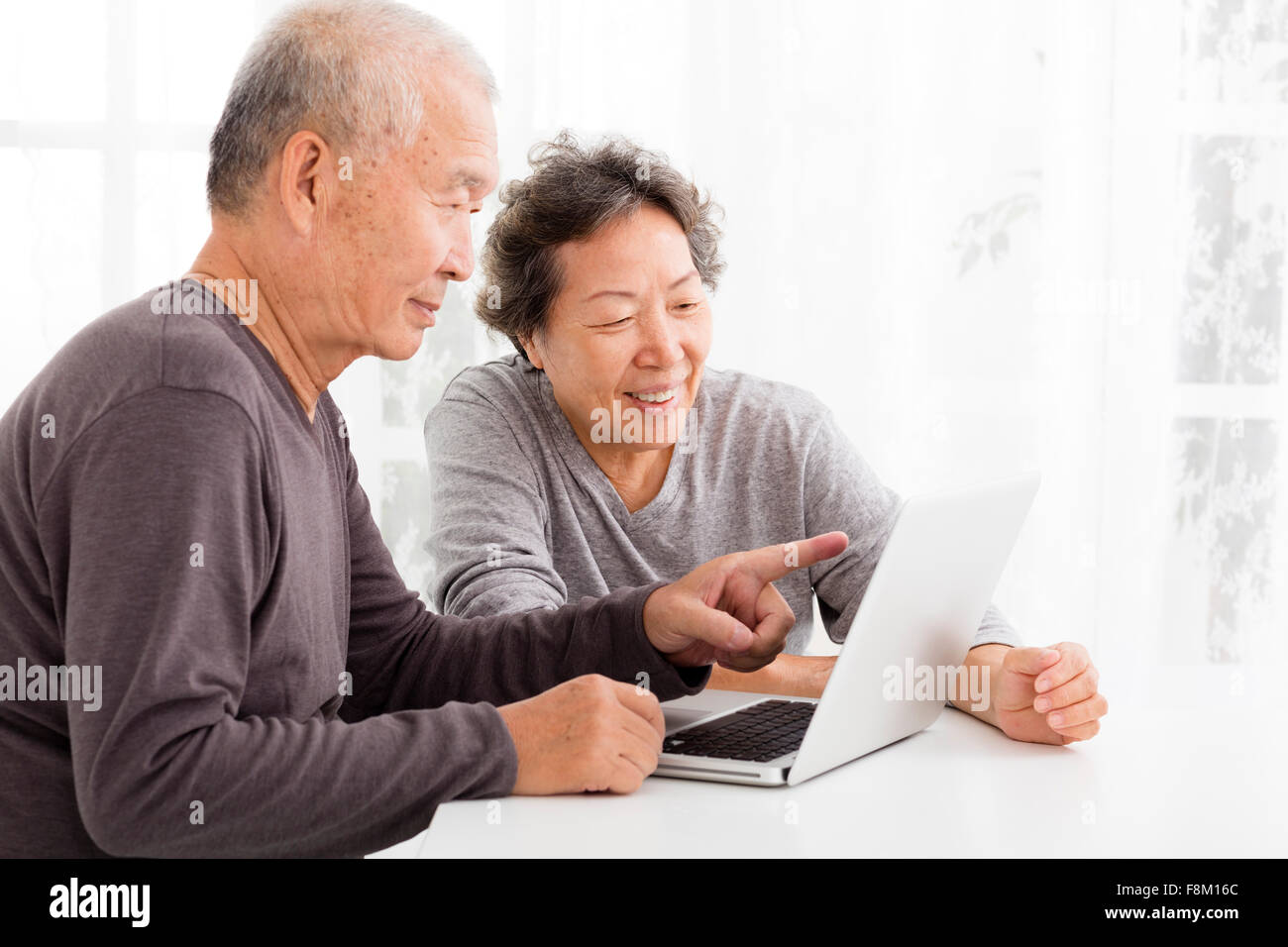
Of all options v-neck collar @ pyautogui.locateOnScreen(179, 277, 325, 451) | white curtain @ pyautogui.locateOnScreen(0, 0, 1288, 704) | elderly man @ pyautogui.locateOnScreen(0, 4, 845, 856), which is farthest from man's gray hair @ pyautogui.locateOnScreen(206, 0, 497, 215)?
white curtain @ pyautogui.locateOnScreen(0, 0, 1288, 704)

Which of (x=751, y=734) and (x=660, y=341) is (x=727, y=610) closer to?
(x=751, y=734)

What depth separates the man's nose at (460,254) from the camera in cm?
125

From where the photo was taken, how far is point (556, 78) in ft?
9.45

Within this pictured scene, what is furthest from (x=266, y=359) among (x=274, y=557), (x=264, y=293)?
(x=274, y=557)

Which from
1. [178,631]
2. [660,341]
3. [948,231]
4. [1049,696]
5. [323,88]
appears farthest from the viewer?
[948,231]

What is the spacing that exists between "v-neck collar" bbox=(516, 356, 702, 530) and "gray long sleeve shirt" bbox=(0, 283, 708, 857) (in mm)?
759

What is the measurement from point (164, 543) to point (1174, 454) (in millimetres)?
2676

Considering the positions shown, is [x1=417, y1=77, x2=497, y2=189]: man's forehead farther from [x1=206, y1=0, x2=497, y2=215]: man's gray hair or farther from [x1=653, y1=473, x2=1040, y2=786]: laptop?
[x1=653, y1=473, x2=1040, y2=786]: laptop

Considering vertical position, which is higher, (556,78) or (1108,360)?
(556,78)

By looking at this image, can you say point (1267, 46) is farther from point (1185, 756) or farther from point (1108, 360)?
point (1185, 756)

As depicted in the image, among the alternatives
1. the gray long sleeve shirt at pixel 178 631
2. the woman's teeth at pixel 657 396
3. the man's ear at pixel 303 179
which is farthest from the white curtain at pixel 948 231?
the gray long sleeve shirt at pixel 178 631

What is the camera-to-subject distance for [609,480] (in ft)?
6.21

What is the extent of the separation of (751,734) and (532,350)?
2.98 feet

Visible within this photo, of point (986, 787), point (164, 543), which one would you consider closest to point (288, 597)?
point (164, 543)
